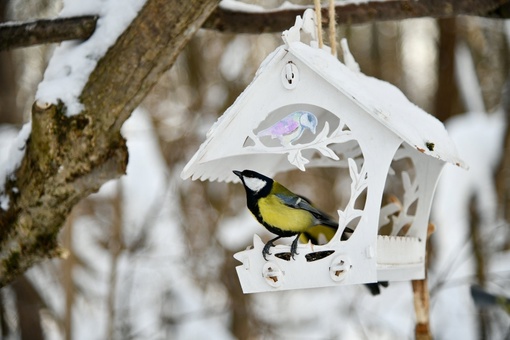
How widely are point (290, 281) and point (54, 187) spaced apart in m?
0.91

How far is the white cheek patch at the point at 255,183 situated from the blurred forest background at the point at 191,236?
3.25 metres

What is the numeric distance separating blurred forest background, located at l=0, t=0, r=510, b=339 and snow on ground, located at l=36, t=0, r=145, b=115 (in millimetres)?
2903

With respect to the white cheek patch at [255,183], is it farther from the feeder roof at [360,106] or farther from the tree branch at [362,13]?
the tree branch at [362,13]

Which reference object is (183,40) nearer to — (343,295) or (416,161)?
(416,161)

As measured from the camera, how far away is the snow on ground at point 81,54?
2.30 meters

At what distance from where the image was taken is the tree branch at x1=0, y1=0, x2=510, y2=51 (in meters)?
2.37

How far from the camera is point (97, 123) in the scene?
2316 mm

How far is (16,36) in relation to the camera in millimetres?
2402

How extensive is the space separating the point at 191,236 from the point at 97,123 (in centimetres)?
415

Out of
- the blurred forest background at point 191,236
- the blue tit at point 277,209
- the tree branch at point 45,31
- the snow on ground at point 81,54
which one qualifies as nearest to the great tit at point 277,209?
the blue tit at point 277,209

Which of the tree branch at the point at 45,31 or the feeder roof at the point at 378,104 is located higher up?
the tree branch at the point at 45,31

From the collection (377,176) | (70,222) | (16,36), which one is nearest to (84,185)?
(16,36)

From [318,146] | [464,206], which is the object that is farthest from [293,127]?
[464,206]

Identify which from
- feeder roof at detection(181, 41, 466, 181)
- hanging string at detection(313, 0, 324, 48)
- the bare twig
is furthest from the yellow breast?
the bare twig
